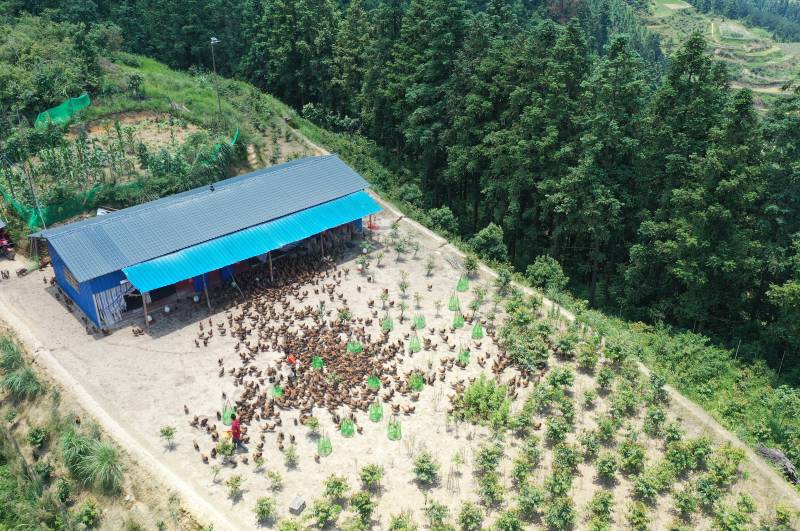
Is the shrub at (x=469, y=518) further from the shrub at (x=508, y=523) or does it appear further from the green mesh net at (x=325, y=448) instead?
the green mesh net at (x=325, y=448)

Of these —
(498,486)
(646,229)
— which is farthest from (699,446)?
(646,229)

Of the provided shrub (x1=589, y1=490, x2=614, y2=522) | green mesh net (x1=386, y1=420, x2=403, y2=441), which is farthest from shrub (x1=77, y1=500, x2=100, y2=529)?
shrub (x1=589, y1=490, x2=614, y2=522)

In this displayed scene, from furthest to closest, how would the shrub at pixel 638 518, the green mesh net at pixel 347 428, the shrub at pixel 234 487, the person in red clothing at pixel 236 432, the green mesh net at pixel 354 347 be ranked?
the green mesh net at pixel 354 347, the green mesh net at pixel 347 428, the person in red clothing at pixel 236 432, the shrub at pixel 234 487, the shrub at pixel 638 518

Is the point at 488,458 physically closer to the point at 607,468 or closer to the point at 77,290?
the point at 607,468

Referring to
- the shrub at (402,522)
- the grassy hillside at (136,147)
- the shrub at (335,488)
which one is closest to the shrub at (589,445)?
the shrub at (402,522)

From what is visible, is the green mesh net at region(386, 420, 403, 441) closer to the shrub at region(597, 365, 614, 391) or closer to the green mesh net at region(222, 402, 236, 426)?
the green mesh net at region(222, 402, 236, 426)
